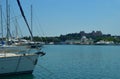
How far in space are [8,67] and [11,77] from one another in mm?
1002

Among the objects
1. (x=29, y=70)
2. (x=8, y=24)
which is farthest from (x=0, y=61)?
(x=8, y=24)

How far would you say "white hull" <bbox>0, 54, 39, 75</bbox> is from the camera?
99.6 feet

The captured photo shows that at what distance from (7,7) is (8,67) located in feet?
61.1

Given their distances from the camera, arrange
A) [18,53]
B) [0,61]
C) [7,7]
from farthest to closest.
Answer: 1. [7,7]
2. [18,53]
3. [0,61]

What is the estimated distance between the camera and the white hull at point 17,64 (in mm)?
30344

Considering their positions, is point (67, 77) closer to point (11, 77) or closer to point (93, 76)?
point (93, 76)

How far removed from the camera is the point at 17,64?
102 ft

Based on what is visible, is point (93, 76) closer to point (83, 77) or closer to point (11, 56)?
point (83, 77)

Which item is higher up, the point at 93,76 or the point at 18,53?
the point at 18,53

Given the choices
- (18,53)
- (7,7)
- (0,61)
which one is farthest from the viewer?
(7,7)

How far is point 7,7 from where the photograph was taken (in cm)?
4766

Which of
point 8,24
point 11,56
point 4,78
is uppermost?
point 8,24

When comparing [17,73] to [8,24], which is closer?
[17,73]

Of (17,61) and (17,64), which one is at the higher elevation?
(17,61)
